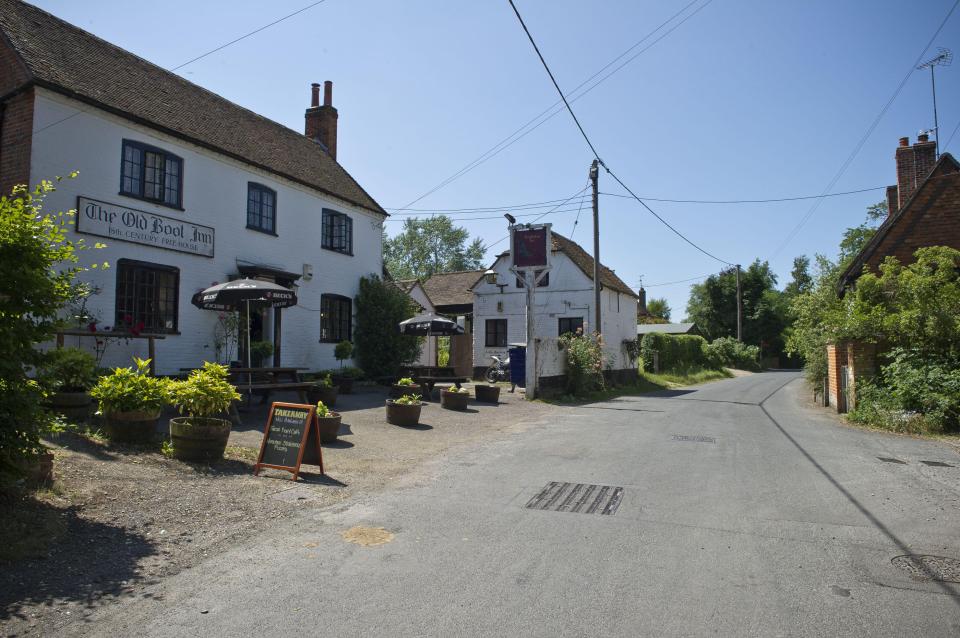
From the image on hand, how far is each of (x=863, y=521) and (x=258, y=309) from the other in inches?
580

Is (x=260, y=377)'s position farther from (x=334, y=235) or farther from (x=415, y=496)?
(x=415, y=496)

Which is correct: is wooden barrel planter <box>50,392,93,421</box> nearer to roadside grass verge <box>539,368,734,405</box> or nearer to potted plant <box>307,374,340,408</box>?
potted plant <box>307,374,340,408</box>

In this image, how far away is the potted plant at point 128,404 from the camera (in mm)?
7371

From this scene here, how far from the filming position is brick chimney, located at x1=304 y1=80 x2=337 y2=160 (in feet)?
75.5

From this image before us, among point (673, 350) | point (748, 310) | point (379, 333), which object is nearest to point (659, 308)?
point (748, 310)

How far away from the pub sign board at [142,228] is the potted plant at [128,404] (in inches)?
247

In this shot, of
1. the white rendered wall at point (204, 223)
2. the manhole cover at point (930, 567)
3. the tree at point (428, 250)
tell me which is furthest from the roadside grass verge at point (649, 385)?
the tree at point (428, 250)

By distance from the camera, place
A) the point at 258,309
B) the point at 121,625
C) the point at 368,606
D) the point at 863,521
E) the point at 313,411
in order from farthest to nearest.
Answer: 1. the point at 258,309
2. the point at 313,411
3. the point at 863,521
4. the point at 368,606
5. the point at 121,625

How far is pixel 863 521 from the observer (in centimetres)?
582

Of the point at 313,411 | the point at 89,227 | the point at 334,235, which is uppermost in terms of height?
the point at 334,235

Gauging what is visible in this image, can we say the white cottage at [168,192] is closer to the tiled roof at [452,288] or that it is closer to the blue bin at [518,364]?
the blue bin at [518,364]

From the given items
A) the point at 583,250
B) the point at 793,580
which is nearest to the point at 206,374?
Answer: the point at 793,580

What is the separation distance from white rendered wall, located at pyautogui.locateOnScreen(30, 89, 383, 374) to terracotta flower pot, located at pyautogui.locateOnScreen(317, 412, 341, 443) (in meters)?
6.20

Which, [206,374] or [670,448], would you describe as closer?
[206,374]
